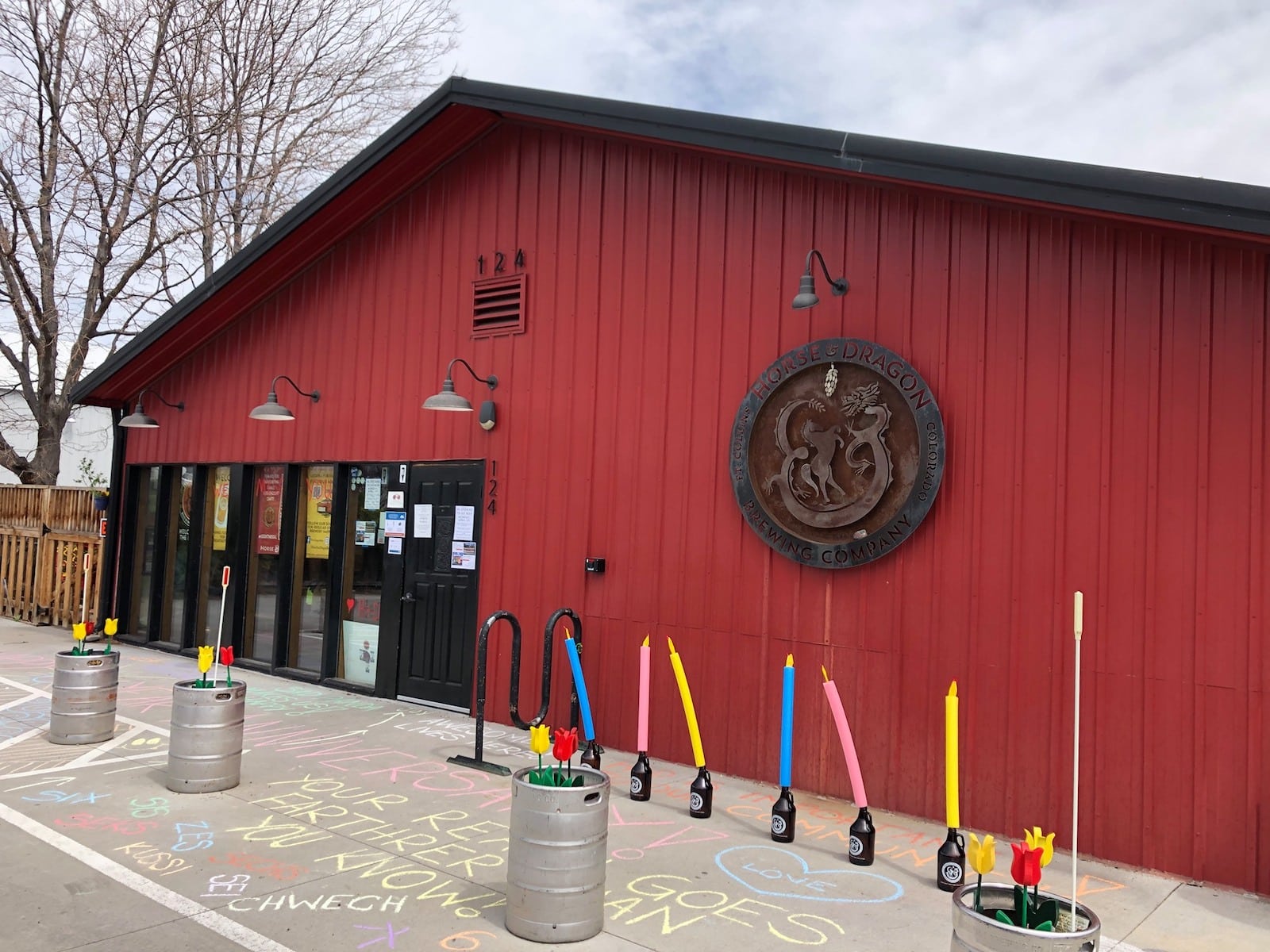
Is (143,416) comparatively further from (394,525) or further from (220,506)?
(394,525)

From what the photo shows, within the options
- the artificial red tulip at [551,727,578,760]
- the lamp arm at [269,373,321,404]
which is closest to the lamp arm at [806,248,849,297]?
the artificial red tulip at [551,727,578,760]

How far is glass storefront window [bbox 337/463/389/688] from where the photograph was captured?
9750 mm

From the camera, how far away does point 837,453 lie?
6473 millimetres

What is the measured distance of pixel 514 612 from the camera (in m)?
8.50

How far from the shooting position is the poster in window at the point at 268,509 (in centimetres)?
1085

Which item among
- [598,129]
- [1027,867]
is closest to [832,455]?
[598,129]

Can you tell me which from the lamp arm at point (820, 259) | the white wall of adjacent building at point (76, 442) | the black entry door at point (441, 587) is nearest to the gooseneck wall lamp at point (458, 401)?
the black entry door at point (441, 587)

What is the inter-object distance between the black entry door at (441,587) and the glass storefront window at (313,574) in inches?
53.1

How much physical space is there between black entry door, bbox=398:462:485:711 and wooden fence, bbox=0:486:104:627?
593 centimetres

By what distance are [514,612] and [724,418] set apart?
8.89 feet

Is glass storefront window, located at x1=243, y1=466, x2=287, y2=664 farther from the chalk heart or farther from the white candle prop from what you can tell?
the white candle prop

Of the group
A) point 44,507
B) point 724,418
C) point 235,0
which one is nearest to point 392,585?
point 724,418

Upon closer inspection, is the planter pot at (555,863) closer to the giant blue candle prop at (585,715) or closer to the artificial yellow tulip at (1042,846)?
the artificial yellow tulip at (1042,846)

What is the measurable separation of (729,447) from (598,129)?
2.75 meters
